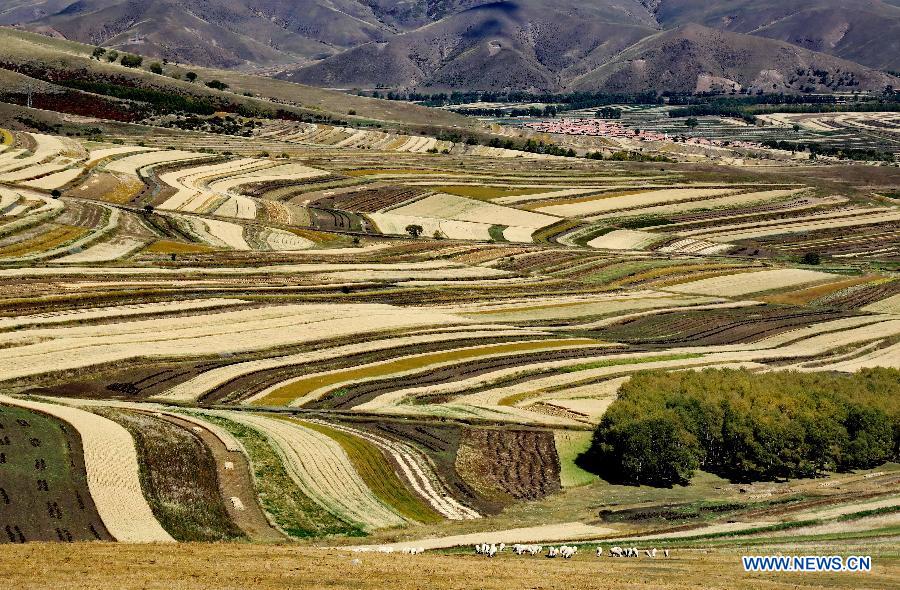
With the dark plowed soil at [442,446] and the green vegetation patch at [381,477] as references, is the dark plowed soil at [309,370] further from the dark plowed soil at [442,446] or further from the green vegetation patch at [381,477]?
the green vegetation patch at [381,477]

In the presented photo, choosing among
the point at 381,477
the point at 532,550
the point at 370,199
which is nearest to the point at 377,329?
the point at 381,477

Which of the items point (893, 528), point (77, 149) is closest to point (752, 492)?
point (893, 528)

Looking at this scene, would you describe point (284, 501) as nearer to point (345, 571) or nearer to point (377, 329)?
point (345, 571)

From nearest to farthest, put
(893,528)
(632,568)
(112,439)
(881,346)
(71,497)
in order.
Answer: (632,568) → (71,497) → (893,528) → (112,439) → (881,346)

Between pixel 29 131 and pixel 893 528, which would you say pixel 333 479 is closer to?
pixel 893 528

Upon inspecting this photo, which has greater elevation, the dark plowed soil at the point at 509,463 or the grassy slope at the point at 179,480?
the grassy slope at the point at 179,480

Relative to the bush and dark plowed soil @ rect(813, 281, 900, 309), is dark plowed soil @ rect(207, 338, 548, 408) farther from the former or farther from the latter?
dark plowed soil @ rect(813, 281, 900, 309)

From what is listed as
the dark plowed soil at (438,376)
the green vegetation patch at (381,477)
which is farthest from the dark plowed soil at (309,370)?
the green vegetation patch at (381,477)
